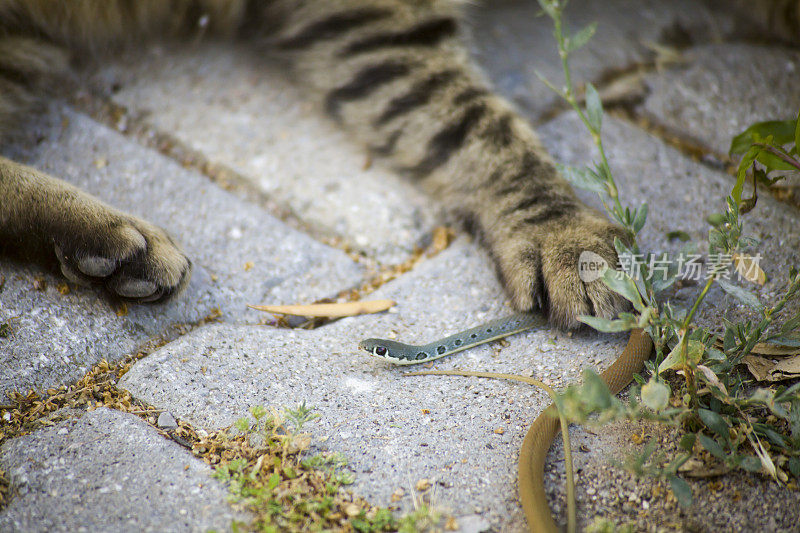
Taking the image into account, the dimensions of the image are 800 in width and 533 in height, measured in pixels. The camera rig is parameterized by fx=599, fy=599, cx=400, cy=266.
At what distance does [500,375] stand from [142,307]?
82 centimetres

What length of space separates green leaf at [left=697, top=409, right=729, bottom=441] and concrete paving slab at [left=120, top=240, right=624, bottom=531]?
0.86 feet

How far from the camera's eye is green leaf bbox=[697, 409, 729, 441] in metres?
1.03

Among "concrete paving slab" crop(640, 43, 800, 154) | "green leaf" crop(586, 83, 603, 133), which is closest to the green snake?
"green leaf" crop(586, 83, 603, 133)

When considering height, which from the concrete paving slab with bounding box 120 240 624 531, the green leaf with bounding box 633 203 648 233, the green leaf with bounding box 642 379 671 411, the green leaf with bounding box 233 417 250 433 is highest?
the green leaf with bounding box 633 203 648 233

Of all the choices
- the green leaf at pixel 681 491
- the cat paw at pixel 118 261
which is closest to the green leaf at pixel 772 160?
the green leaf at pixel 681 491

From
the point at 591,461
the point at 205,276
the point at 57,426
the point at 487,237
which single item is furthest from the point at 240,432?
the point at 487,237

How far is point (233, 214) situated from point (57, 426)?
0.72 m

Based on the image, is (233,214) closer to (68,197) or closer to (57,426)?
(68,197)

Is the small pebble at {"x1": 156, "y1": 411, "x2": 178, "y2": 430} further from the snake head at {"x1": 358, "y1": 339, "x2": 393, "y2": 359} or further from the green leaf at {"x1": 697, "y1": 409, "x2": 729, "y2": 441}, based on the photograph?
the green leaf at {"x1": 697, "y1": 409, "x2": 729, "y2": 441}

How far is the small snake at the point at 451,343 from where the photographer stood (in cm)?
126

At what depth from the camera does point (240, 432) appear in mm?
1119

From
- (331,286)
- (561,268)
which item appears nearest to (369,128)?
(331,286)

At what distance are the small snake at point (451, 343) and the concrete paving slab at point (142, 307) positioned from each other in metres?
0.31

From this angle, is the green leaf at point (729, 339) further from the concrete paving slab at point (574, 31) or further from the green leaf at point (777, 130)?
the concrete paving slab at point (574, 31)
